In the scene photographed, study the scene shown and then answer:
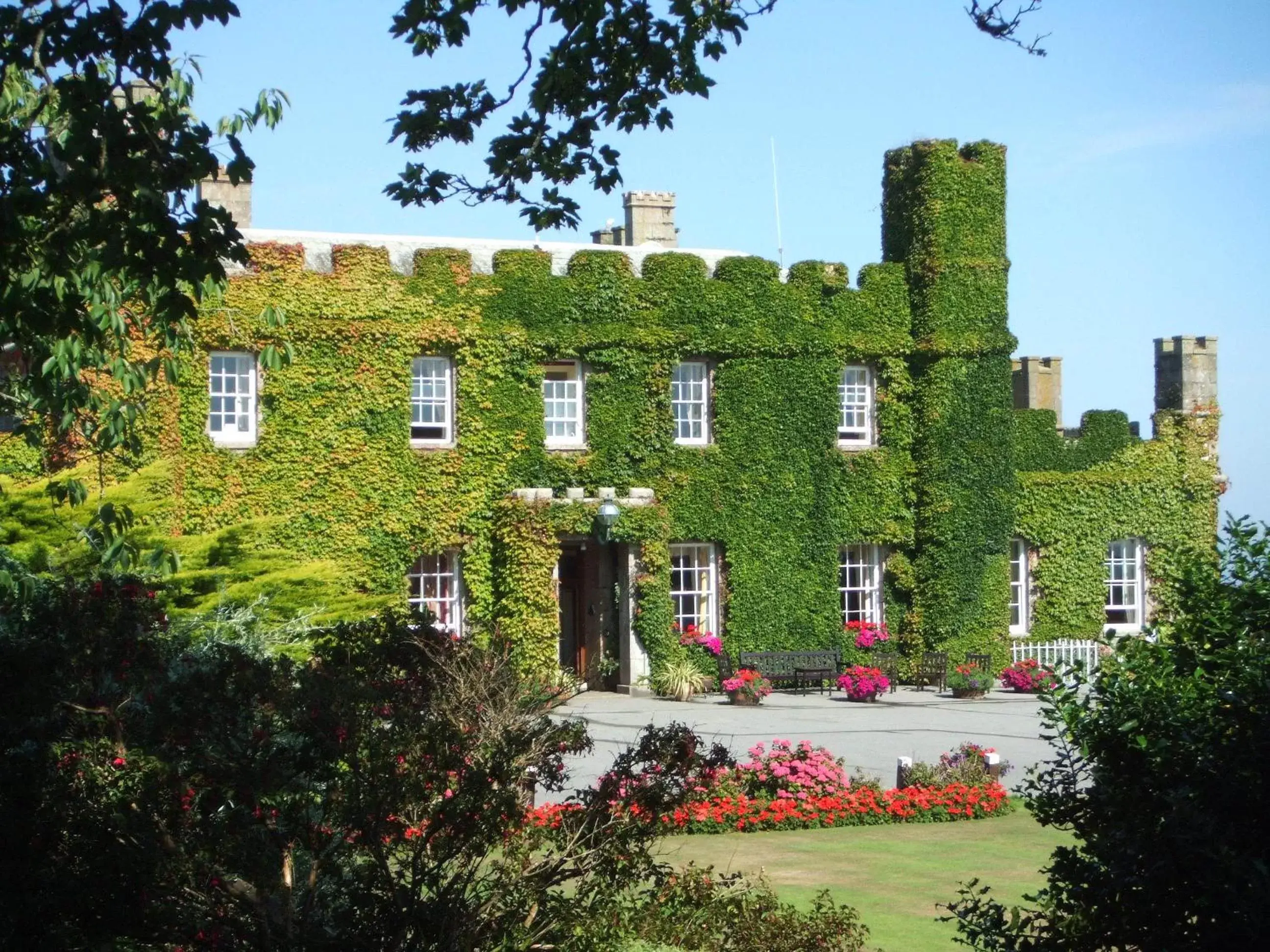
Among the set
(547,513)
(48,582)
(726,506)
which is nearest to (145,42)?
(48,582)

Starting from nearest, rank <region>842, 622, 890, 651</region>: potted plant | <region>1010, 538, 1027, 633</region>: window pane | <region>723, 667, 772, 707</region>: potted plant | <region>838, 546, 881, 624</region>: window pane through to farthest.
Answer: <region>723, 667, 772, 707</region>: potted plant → <region>842, 622, 890, 651</region>: potted plant → <region>838, 546, 881, 624</region>: window pane → <region>1010, 538, 1027, 633</region>: window pane

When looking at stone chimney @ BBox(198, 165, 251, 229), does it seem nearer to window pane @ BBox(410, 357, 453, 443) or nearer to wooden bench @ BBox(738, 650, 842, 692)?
window pane @ BBox(410, 357, 453, 443)

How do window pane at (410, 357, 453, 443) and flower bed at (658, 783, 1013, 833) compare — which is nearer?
flower bed at (658, 783, 1013, 833)

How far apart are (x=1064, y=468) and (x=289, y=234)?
49.3ft

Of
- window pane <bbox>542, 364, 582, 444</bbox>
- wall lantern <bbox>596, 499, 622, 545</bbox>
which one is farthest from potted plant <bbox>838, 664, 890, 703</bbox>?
window pane <bbox>542, 364, 582, 444</bbox>

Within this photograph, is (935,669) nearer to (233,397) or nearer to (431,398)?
(431,398)

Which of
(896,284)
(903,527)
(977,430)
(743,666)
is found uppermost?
(896,284)

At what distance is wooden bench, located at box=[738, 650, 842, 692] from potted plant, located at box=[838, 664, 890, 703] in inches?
29.6

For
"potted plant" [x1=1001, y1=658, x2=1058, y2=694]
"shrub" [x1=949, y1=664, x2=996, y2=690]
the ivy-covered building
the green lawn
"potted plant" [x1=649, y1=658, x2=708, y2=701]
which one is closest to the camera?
the green lawn

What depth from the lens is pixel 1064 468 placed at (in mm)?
30641

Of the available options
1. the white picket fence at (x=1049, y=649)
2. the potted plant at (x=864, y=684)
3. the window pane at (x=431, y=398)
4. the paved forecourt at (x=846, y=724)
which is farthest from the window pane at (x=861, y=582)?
the window pane at (x=431, y=398)

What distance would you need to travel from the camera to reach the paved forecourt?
707 inches

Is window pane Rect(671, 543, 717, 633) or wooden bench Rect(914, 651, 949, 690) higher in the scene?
window pane Rect(671, 543, 717, 633)

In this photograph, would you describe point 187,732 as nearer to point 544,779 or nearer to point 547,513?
point 544,779
